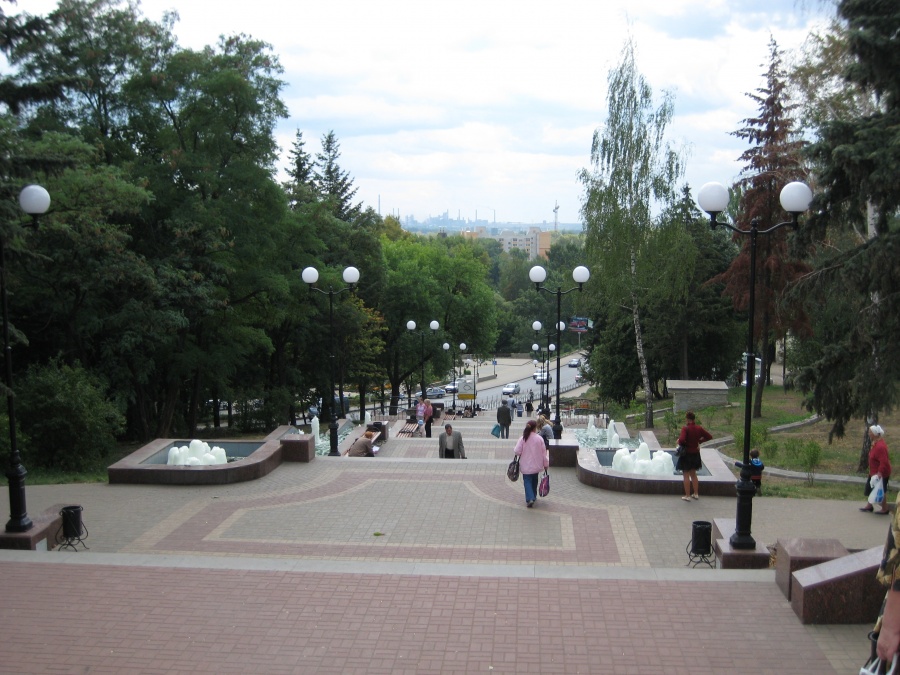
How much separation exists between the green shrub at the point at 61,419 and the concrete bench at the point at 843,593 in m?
15.7

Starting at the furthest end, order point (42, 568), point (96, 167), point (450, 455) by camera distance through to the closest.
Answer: point (96, 167)
point (450, 455)
point (42, 568)

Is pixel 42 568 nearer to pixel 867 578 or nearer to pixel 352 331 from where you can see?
pixel 867 578

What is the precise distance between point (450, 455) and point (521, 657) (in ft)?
34.5

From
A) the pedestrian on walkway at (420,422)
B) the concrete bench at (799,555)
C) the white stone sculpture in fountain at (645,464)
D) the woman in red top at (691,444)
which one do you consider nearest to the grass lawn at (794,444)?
the white stone sculpture in fountain at (645,464)

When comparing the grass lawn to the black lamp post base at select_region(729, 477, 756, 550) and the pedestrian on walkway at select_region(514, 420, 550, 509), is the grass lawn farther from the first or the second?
the black lamp post base at select_region(729, 477, 756, 550)

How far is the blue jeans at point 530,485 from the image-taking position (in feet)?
40.2

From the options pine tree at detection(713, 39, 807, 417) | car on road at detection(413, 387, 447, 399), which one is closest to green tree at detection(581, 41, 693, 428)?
pine tree at detection(713, 39, 807, 417)

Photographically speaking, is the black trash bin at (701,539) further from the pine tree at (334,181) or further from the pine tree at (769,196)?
the pine tree at (334,181)

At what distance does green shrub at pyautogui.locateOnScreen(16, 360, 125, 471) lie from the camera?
1780cm

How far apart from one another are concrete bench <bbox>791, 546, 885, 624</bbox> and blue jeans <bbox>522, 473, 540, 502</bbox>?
5225 millimetres

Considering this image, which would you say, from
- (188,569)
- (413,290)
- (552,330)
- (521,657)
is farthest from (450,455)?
(552,330)

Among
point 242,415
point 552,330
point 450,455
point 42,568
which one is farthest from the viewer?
point 552,330

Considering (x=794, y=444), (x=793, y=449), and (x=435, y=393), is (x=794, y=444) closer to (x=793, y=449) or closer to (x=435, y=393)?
(x=793, y=449)

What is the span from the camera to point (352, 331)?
1419 inches
